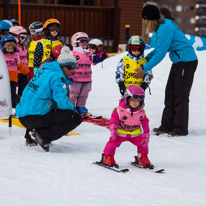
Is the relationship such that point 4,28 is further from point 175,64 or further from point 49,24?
point 175,64

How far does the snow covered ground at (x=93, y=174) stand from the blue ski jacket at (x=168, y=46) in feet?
3.78

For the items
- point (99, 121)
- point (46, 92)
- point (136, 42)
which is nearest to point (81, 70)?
point (99, 121)

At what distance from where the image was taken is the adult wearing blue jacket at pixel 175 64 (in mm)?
6852

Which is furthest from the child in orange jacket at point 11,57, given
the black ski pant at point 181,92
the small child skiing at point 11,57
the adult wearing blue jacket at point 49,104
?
the black ski pant at point 181,92

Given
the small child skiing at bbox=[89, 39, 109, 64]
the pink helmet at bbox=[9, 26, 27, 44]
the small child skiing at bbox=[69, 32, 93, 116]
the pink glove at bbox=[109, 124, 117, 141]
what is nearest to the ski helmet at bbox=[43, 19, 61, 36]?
the small child skiing at bbox=[69, 32, 93, 116]

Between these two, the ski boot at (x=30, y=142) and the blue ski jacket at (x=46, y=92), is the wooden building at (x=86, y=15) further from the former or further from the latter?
the blue ski jacket at (x=46, y=92)

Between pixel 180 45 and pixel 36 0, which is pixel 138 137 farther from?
pixel 36 0

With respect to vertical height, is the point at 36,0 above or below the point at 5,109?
above

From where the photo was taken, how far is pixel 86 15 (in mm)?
18078

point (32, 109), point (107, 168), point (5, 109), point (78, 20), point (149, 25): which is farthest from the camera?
point (78, 20)

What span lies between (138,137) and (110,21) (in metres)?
14.0

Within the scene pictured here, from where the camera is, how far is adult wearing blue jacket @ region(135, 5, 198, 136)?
22.5 ft

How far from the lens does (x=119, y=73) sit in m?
6.96

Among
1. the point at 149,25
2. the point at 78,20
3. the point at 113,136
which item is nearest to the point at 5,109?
the point at 113,136
